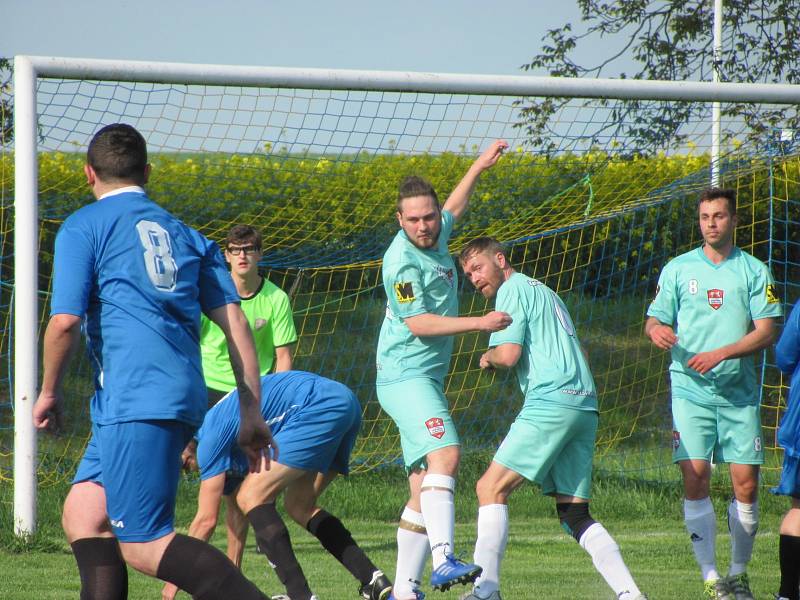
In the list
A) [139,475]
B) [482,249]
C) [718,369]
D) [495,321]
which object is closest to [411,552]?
[495,321]

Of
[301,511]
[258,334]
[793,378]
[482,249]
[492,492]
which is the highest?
[482,249]

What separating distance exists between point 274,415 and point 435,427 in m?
0.73

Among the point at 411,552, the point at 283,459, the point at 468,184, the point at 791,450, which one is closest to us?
the point at 791,450

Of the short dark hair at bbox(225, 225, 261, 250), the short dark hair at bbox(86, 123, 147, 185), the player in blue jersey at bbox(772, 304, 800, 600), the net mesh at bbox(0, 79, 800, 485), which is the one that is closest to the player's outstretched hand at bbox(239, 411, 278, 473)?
the short dark hair at bbox(86, 123, 147, 185)

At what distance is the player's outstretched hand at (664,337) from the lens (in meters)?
5.59

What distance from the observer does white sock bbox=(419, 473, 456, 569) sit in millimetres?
4777

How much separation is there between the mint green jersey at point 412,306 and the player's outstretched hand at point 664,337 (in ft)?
3.71

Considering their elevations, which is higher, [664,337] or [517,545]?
[664,337]

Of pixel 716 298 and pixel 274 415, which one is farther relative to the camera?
pixel 716 298

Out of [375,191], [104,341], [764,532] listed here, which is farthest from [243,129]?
[764,532]

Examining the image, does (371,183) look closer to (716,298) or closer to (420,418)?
(716,298)

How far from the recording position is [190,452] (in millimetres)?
4914

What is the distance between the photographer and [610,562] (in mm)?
4777

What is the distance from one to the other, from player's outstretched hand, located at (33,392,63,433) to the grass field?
2053 mm
